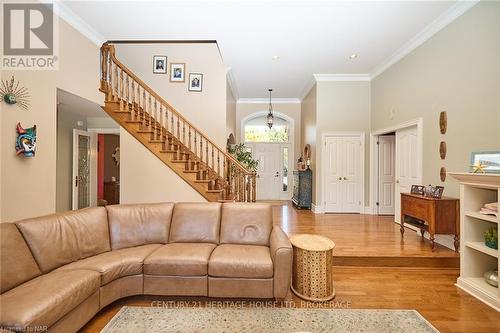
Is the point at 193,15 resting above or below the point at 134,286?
above

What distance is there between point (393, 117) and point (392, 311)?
407 centimetres

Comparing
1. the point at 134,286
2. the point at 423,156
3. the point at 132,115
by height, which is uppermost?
the point at 132,115

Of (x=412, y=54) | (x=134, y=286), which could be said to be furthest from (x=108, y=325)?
(x=412, y=54)

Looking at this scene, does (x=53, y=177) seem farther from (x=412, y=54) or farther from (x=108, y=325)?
(x=412, y=54)

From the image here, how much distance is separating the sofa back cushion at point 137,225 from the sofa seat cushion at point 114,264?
218 mm

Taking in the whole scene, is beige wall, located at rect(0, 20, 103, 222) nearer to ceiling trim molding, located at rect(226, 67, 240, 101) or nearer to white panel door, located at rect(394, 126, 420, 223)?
ceiling trim molding, located at rect(226, 67, 240, 101)

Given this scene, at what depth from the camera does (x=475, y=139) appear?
10.3 ft

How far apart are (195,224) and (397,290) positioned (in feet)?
8.11

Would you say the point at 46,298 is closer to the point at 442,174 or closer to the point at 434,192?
the point at 434,192

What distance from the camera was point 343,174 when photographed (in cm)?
612

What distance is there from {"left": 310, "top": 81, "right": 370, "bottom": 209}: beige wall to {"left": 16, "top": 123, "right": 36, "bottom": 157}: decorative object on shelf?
5530mm

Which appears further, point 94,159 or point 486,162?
point 94,159

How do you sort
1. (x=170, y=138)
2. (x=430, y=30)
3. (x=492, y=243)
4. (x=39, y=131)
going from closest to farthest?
(x=492, y=243), (x=39, y=131), (x=430, y=30), (x=170, y=138)

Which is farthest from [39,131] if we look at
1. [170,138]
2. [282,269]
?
[282,269]
